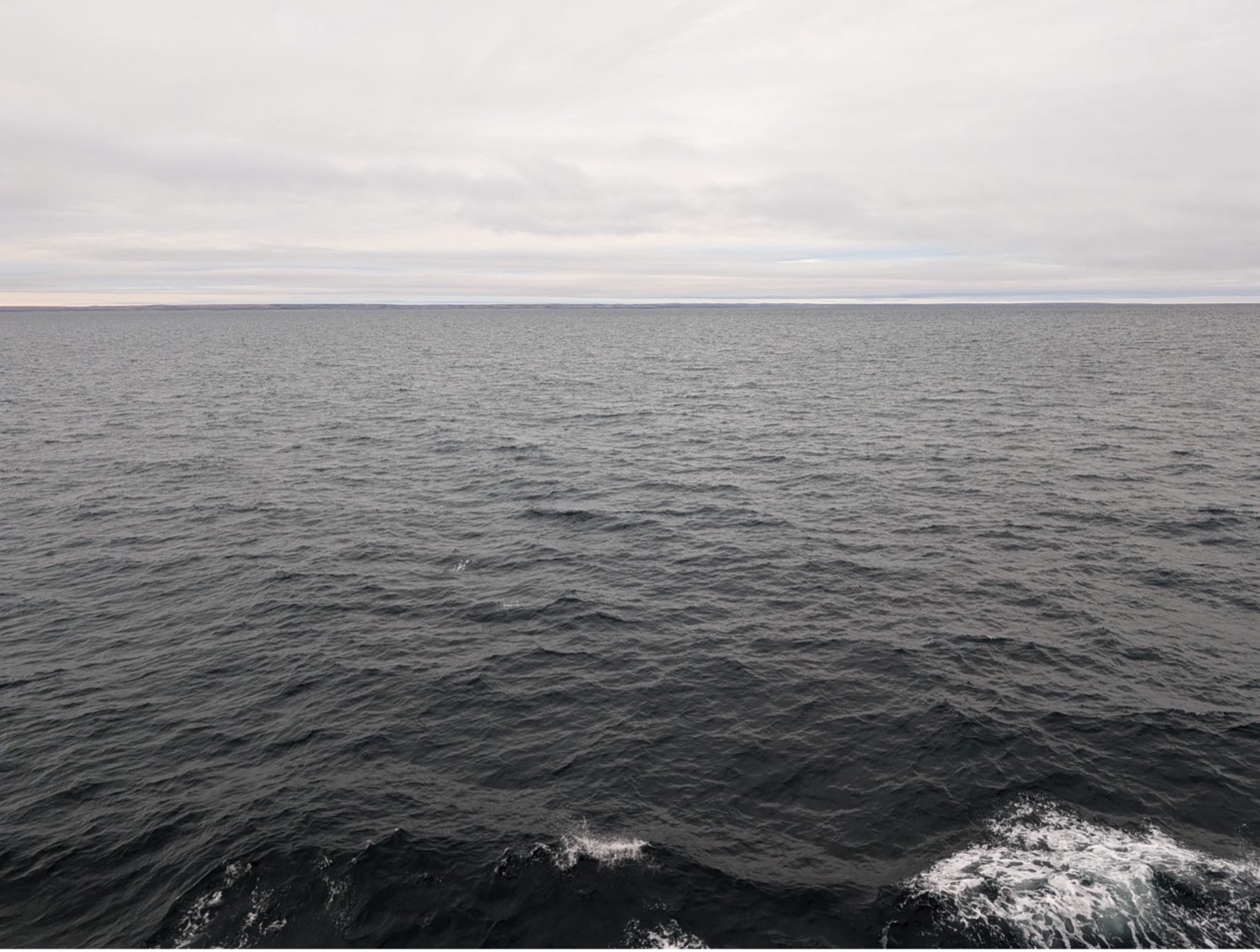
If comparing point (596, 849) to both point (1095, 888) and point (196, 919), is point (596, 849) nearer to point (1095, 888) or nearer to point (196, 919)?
point (196, 919)

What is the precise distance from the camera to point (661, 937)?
19.1m

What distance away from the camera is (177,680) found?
101 feet

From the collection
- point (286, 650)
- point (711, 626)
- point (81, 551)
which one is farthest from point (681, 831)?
point (81, 551)

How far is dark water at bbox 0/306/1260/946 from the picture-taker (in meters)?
20.3

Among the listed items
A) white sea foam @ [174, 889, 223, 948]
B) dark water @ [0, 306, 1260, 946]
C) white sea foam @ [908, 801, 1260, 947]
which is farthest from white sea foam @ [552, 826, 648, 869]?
white sea foam @ [174, 889, 223, 948]

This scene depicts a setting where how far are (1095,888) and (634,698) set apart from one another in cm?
1628

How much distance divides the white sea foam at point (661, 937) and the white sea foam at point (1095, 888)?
670cm

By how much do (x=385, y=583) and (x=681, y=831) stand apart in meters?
24.0

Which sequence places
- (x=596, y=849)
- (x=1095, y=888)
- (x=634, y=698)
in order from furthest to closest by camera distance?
(x=634, y=698), (x=596, y=849), (x=1095, y=888)

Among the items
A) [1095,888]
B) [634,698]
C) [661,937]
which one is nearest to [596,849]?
[661,937]

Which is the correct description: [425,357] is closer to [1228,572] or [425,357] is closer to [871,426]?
[871,426]

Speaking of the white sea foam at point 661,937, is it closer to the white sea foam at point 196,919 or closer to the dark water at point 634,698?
the dark water at point 634,698

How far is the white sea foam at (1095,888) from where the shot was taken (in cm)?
1894

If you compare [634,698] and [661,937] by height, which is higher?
[634,698]
